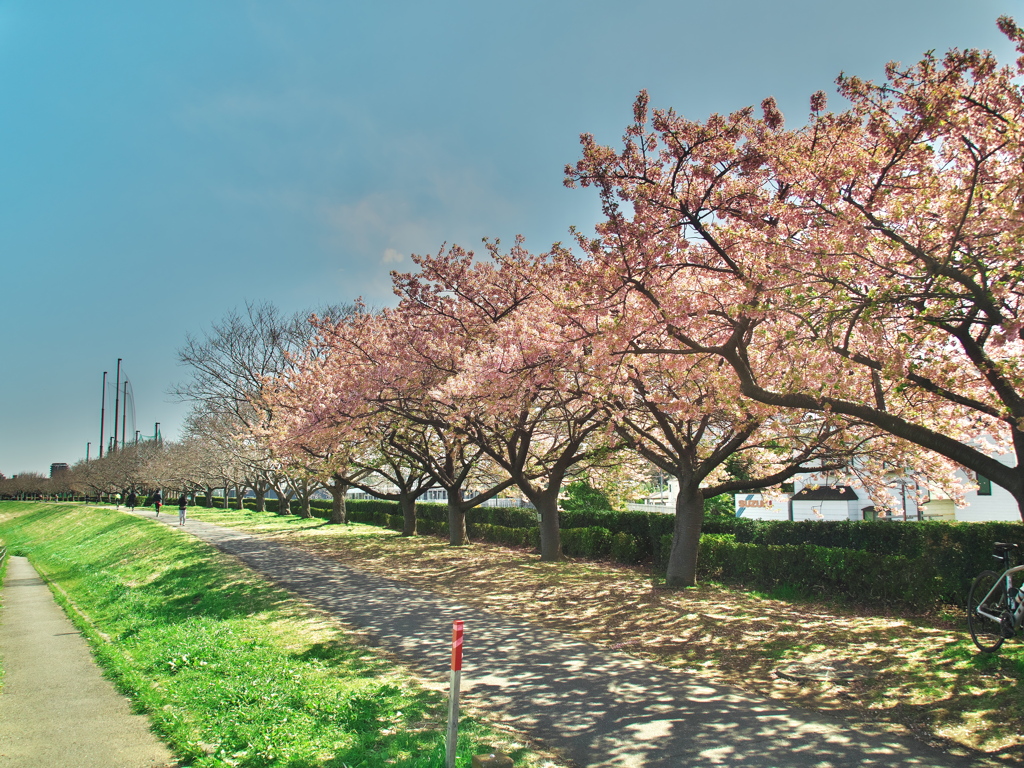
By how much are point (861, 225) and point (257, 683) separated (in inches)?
290

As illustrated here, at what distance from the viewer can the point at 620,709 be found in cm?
539

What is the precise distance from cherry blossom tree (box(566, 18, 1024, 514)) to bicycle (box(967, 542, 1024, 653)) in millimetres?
1122

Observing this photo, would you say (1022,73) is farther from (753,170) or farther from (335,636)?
(335,636)

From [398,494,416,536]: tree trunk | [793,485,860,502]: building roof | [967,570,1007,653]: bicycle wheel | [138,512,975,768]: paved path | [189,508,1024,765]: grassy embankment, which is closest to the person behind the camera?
[138,512,975,768]: paved path

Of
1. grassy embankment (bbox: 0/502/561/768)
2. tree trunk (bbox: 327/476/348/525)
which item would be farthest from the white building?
tree trunk (bbox: 327/476/348/525)

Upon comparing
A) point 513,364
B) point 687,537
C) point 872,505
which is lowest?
point 872,505

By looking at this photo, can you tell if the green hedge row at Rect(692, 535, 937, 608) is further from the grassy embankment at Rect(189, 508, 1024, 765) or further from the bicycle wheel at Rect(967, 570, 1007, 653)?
the bicycle wheel at Rect(967, 570, 1007, 653)

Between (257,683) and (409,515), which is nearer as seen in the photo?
(257,683)

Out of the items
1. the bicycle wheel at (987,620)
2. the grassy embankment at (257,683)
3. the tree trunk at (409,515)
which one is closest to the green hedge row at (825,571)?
the bicycle wheel at (987,620)

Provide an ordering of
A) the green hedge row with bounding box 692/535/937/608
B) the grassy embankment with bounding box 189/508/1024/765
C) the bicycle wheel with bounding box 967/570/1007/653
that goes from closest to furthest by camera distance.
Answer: the grassy embankment with bounding box 189/508/1024/765 < the bicycle wheel with bounding box 967/570/1007/653 < the green hedge row with bounding box 692/535/937/608

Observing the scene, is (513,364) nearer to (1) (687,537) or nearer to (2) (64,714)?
(1) (687,537)

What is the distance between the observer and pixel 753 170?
719 cm

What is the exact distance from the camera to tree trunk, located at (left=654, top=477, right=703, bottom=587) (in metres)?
11.5

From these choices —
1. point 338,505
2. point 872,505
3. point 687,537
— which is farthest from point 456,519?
point 872,505
